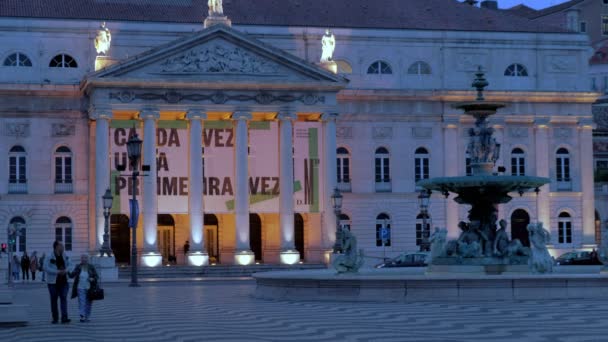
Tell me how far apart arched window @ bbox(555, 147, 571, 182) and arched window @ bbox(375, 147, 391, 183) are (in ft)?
31.5

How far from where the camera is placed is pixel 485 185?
3509 centimetres

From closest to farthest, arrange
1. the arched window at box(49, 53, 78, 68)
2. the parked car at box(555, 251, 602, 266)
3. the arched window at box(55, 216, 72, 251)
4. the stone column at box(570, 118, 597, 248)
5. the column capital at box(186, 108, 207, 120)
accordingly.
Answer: the parked car at box(555, 251, 602, 266) < the column capital at box(186, 108, 207, 120) < the arched window at box(55, 216, 72, 251) < the arched window at box(49, 53, 78, 68) < the stone column at box(570, 118, 597, 248)

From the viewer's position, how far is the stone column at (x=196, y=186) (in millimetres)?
62625

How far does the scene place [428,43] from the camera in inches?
2768

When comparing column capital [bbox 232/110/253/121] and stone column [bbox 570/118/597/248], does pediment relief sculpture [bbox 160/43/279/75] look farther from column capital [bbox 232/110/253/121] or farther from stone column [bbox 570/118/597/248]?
stone column [bbox 570/118/597/248]

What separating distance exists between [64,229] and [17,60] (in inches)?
342

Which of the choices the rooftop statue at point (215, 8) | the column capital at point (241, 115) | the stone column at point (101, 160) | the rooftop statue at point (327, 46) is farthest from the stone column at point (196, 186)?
the rooftop statue at point (327, 46)

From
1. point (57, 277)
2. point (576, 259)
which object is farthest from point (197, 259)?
point (57, 277)

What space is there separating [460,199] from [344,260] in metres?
3.61

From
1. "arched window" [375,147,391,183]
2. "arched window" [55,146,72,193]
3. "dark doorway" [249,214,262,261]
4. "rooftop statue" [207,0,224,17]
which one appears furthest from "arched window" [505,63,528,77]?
"arched window" [55,146,72,193]

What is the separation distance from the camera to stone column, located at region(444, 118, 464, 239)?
69.8 m

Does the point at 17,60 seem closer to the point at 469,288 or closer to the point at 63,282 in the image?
the point at 469,288

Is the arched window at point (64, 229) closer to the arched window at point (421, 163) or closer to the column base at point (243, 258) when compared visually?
the column base at point (243, 258)

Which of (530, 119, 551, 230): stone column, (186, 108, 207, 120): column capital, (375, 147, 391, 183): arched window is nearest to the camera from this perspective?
(186, 108, 207, 120): column capital
